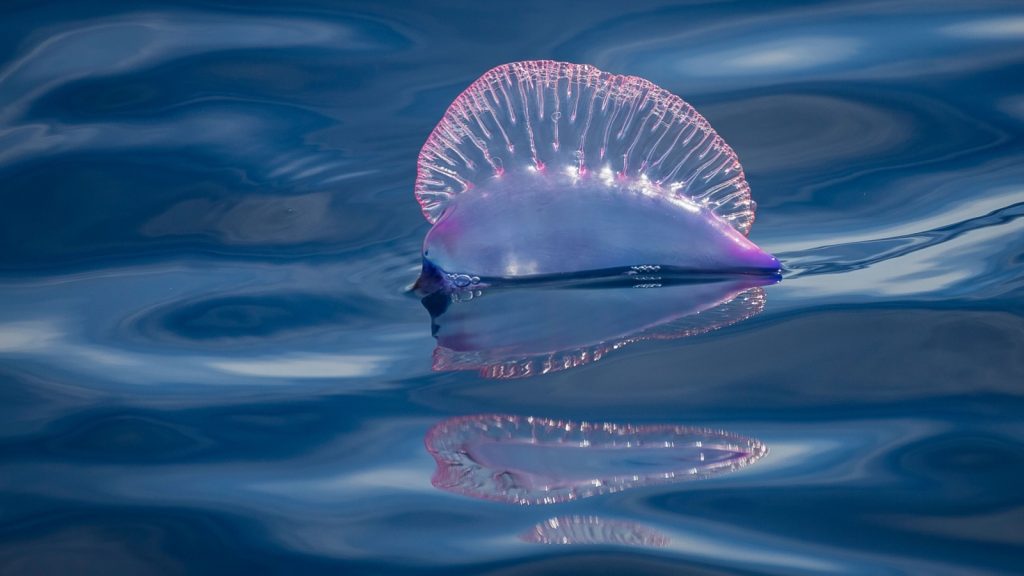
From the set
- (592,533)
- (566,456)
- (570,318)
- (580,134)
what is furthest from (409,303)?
(592,533)

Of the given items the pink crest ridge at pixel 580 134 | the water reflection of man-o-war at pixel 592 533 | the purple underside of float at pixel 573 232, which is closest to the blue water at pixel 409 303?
the water reflection of man-o-war at pixel 592 533

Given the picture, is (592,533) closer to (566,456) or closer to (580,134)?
(566,456)

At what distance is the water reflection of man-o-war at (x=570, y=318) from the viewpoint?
2.74 m

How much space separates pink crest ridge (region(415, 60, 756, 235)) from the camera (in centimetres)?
305

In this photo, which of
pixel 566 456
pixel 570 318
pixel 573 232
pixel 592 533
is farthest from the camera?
pixel 573 232

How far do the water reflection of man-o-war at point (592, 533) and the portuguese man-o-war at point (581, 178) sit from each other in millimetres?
1045

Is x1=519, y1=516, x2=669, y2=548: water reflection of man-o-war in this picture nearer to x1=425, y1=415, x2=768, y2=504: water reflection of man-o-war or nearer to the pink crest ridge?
x1=425, y1=415, x2=768, y2=504: water reflection of man-o-war

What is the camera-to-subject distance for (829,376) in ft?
8.59

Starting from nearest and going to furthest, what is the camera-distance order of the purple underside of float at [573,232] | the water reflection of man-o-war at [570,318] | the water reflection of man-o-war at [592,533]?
1. the water reflection of man-o-war at [592,533]
2. the water reflection of man-o-war at [570,318]
3. the purple underside of float at [573,232]

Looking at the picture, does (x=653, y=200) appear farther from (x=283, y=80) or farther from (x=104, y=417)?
(x=283, y=80)

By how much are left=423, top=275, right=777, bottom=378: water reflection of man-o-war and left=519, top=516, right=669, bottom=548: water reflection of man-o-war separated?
593mm

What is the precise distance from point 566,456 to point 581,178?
941mm

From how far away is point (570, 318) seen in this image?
2.89 m

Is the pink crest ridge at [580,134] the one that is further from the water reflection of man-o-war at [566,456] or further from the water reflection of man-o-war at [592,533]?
the water reflection of man-o-war at [592,533]
